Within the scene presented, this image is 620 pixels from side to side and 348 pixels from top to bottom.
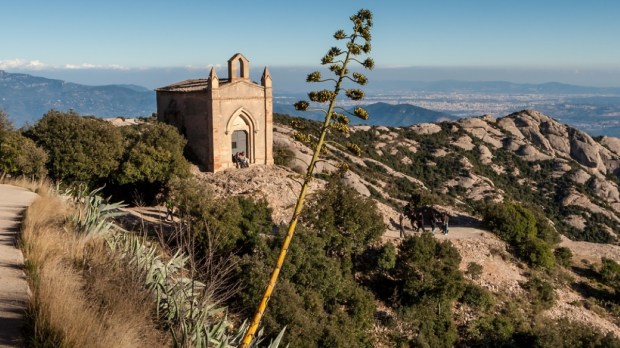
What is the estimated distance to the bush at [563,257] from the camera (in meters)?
28.2

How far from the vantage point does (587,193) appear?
52688 mm

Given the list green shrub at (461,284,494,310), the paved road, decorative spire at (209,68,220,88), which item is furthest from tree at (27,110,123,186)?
green shrub at (461,284,494,310)

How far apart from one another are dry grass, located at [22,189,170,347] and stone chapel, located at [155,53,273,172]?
1785 cm

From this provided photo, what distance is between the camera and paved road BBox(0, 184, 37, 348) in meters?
5.58

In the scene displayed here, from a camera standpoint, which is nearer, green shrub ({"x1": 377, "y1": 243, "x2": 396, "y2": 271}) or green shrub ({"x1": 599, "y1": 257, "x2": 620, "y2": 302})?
green shrub ({"x1": 377, "y1": 243, "x2": 396, "y2": 271})

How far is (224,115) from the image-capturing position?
27.0 meters

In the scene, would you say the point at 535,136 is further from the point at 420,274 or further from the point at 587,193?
the point at 420,274

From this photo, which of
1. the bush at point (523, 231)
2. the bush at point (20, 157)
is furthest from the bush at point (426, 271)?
the bush at point (20, 157)

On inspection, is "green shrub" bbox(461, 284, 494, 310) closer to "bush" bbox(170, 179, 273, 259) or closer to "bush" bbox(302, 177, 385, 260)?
"bush" bbox(302, 177, 385, 260)

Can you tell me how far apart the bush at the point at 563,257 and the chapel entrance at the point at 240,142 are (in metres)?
17.4

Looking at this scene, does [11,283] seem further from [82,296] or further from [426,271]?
[426,271]

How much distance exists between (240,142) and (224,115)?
2.07 metres

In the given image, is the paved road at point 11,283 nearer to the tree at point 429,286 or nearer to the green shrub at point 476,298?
the tree at point 429,286

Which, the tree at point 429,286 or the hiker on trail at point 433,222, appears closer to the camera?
the tree at point 429,286
